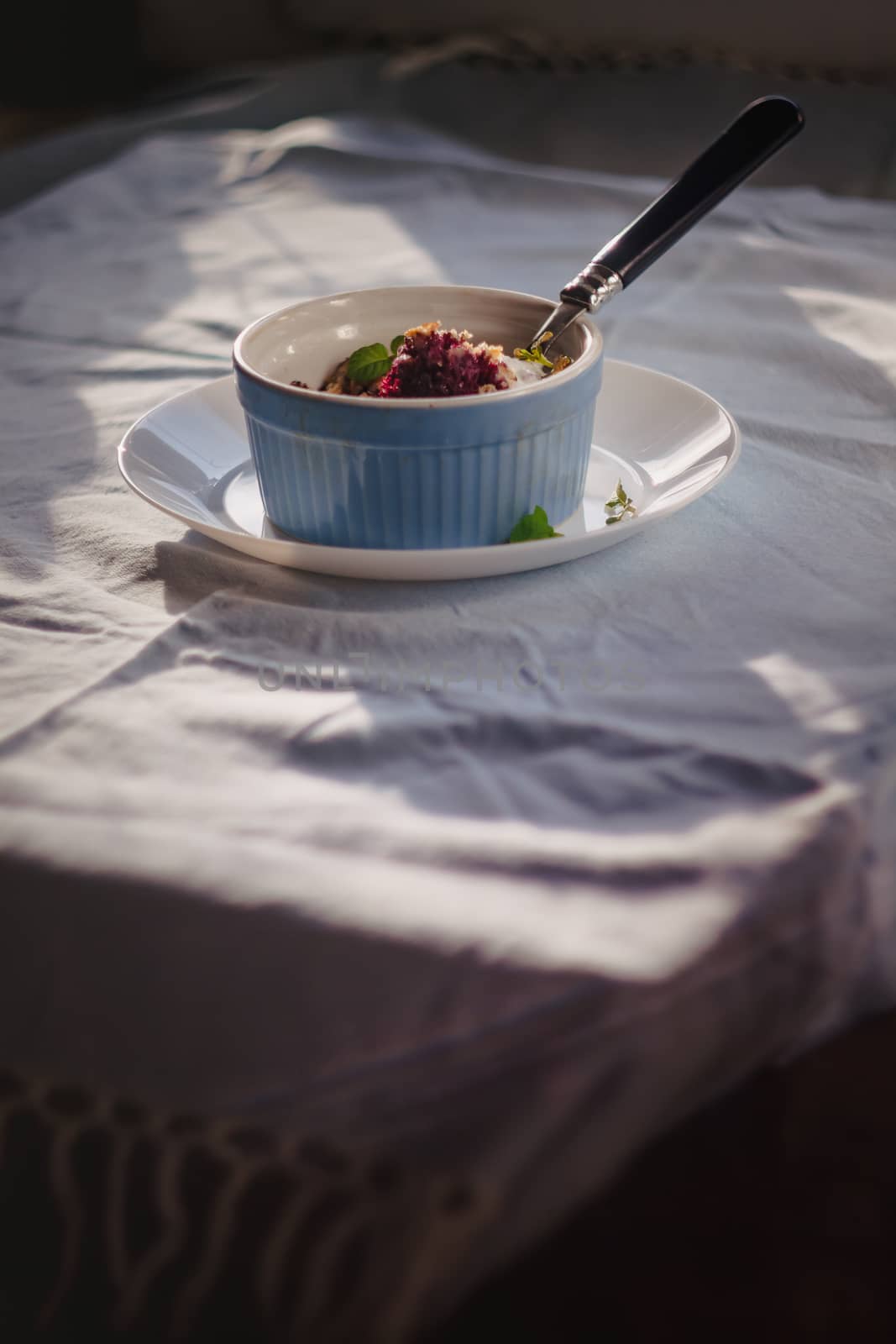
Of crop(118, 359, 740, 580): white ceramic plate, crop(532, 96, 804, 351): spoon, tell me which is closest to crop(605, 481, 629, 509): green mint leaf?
crop(118, 359, 740, 580): white ceramic plate

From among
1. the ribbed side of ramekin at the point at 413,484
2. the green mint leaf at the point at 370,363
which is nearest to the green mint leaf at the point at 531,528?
the ribbed side of ramekin at the point at 413,484

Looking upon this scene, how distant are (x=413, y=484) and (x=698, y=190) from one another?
278mm

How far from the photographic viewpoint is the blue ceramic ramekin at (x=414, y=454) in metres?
0.54

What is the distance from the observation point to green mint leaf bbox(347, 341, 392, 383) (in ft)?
2.03

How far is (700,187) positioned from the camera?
0.67 m

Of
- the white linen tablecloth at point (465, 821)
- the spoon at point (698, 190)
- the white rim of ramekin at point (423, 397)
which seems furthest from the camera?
the spoon at point (698, 190)

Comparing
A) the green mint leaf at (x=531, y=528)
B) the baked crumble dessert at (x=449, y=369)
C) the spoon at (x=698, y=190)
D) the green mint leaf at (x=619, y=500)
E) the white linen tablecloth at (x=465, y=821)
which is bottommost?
the white linen tablecloth at (x=465, y=821)

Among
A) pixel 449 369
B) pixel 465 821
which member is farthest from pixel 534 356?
pixel 465 821

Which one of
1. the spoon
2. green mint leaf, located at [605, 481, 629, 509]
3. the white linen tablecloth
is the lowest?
the white linen tablecloth

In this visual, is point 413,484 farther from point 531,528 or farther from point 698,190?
point 698,190

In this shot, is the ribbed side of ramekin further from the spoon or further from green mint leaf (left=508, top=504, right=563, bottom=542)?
the spoon

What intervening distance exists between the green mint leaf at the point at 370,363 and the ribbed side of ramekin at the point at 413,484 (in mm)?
75

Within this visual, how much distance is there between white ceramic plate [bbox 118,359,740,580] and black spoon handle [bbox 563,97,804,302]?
0.31 ft

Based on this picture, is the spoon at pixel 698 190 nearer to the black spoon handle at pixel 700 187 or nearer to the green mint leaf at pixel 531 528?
the black spoon handle at pixel 700 187
